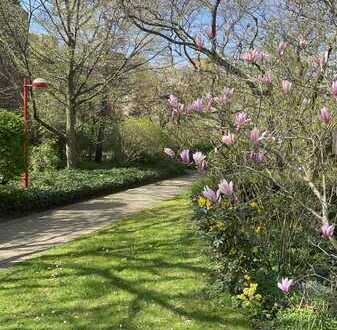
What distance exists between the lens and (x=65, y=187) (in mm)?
12906

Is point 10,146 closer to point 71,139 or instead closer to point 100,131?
point 71,139

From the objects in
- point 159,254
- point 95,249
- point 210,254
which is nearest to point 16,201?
point 95,249

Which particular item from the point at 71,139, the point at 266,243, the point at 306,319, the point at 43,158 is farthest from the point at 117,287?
the point at 43,158

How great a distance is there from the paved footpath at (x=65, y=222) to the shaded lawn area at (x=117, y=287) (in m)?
0.45

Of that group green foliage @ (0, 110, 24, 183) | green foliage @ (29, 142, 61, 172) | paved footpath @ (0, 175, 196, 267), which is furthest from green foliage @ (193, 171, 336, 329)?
green foliage @ (29, 142, 61, 172)

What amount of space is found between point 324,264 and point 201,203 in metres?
1.88

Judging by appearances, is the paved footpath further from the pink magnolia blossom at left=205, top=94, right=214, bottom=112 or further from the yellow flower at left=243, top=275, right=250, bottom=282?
the pink magnolia blossom at left=205, top=94, right=214, bottom=112

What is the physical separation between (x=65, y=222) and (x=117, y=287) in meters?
4.41

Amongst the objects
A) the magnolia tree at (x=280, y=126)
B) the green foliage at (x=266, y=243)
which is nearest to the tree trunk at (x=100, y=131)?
the green foliage at (x=266, y=243)

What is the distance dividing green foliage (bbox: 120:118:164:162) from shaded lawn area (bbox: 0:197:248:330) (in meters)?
11.0

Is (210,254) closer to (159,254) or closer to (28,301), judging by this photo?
(159,254)

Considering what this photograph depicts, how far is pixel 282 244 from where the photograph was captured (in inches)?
210

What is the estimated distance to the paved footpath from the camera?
26.9 ft

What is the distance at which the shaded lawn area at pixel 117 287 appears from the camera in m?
5.13
